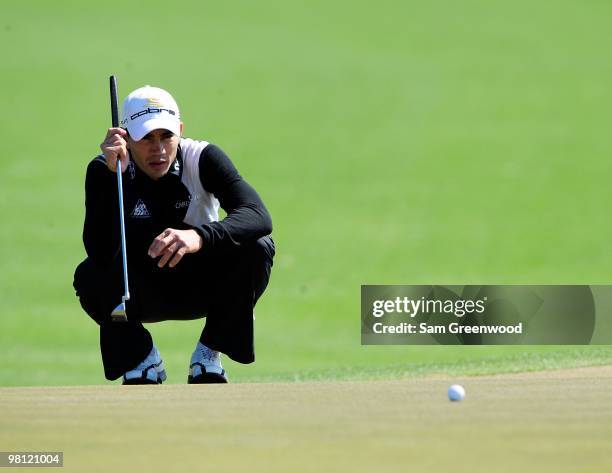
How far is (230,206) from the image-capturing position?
149 inches

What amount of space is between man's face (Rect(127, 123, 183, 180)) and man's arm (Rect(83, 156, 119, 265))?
115 mm

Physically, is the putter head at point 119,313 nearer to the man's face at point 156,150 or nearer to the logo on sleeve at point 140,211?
the logo on sleeve at point 140,211

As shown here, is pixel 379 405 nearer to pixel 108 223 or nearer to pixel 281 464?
→ pixel 281 464

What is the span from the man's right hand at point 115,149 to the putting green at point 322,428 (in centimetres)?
104

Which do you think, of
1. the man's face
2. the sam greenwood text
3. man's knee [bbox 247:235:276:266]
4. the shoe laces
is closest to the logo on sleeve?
the man's face

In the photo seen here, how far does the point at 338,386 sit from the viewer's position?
9.79ft

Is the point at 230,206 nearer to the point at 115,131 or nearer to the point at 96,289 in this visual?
the point at 115,131

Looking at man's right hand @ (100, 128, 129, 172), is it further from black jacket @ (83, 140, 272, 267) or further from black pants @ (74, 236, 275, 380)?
black pants @ (74, 236, 275, 380)

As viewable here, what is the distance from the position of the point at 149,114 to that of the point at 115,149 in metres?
0.16

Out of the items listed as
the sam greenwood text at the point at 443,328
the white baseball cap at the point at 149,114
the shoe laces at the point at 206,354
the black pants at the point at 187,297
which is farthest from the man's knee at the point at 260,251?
the sam greenwood text at the point at 443,328

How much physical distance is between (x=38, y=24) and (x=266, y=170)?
11.5 feet

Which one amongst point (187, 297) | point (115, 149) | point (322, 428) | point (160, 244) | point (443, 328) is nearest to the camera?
A: point (322, 428)

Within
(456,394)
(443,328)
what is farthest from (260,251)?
(443,328)

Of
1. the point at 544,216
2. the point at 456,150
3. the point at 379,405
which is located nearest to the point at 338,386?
the point at 379,405
